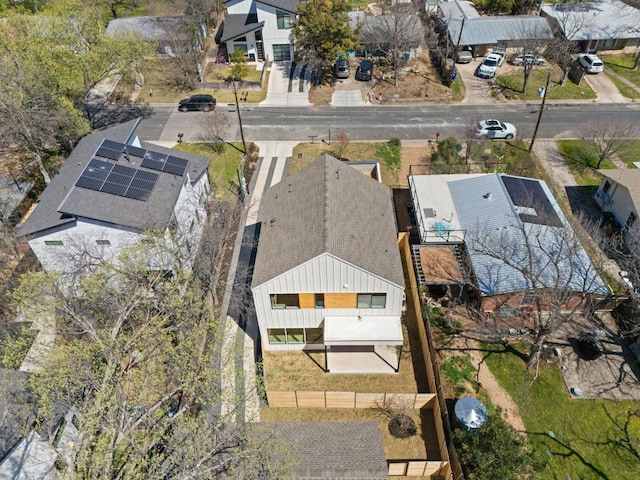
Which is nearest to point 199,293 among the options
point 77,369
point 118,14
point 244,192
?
point 77,369

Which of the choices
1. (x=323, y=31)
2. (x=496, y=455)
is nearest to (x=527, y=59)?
(x=323, y=31)

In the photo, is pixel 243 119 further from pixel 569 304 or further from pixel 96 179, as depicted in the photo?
pixel 569 304

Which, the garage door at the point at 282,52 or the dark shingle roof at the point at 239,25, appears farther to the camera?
the garage door at the point at 282,52

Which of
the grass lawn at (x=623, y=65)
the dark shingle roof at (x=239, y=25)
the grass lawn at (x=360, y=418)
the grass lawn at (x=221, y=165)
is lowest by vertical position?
the grass lawn at (x=360, y=418)

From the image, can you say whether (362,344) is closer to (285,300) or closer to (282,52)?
(285,300)

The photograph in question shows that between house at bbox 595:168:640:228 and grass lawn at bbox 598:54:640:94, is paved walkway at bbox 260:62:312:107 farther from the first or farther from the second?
grass lawn at bbox 598:54:640:94

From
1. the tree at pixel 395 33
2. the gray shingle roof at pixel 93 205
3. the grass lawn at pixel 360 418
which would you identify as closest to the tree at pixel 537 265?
the grass lawn at pixel 360 418

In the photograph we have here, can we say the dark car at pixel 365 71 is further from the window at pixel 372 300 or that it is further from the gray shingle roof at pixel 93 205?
the window at pixel 372 300

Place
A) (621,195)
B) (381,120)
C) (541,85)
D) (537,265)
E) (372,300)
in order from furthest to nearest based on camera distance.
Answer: (541,85)
(381,120)
(621,195)
(537,265)
(372,300)
